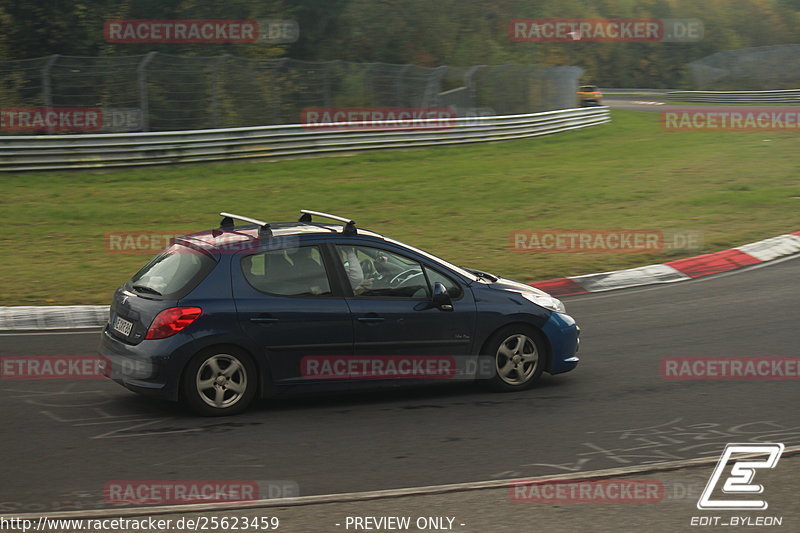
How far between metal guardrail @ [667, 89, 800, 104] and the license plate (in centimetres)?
4845

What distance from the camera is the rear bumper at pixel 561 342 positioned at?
833cm

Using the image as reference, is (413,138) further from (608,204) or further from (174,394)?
(174,394)

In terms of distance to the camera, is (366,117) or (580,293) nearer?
(580,293)

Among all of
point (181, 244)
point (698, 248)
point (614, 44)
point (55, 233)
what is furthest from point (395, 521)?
point (614, 44)

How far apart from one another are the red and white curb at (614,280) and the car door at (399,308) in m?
4.17

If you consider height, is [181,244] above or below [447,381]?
above

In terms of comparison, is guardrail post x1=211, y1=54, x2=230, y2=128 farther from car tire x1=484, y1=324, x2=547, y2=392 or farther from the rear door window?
car tire x1=484, y1=324, x2=547, y2=392

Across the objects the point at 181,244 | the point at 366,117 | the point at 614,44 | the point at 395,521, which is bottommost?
the point at 395,521

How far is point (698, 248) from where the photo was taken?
48.9 ft

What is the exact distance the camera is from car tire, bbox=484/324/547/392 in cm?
817

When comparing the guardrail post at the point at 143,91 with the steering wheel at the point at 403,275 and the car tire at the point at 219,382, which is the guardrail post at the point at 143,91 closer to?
the steering wheel at the point at 403,275

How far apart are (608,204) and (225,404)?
43.5ft

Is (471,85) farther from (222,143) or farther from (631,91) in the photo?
(631,91)

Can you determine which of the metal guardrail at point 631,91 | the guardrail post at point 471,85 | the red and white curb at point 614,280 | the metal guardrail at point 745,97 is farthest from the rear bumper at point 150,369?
the metal guardrail at point 631,91
